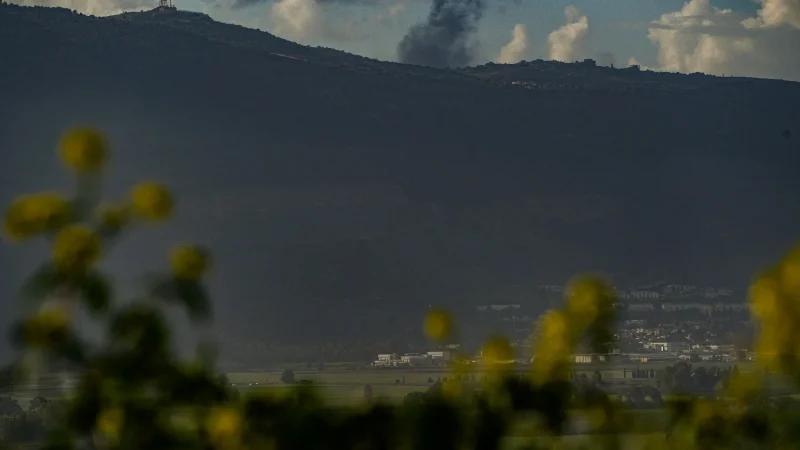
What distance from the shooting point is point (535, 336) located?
3213 mm

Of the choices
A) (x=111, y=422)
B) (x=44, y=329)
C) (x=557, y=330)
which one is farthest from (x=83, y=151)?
(x=557, y=330)

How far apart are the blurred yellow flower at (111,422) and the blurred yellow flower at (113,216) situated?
0.30 meters

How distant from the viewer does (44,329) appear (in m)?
2.39

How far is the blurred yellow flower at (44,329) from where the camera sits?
2379 millimetres

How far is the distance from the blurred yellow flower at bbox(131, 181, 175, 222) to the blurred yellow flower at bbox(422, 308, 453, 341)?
2.19 ft

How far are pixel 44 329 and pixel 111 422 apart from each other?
0.76ft

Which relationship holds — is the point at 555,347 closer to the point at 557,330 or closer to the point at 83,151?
the point at 557,330

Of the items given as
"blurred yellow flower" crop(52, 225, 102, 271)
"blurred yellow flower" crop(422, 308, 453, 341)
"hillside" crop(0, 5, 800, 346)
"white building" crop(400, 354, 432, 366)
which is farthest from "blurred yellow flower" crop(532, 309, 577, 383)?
"hillside" crop(0, 5, 800, 346)

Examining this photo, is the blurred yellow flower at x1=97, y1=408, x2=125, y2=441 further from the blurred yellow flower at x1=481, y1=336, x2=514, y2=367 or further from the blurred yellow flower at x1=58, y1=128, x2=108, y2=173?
the blurred yellow flower at x1=481, y1=336, x2=514, y2=367

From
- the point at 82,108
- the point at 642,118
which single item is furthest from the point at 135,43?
the point at 642,118

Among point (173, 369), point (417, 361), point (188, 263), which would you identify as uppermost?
point (417, 361)

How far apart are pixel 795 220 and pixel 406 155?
42.4m

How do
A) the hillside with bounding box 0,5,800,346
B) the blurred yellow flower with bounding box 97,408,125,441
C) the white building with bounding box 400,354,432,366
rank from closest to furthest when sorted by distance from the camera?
the blurred yellow flower with bounding box 97,408,125,441
the white building with bounding box 400,354,432,366
the hillside with bounding box 0,5,800,346

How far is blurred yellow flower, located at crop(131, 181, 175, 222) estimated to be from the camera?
2.57 m
